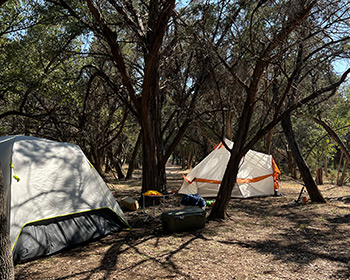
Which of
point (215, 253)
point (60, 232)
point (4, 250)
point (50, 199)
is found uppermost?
point (50, 199)

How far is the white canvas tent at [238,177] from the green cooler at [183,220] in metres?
4.60

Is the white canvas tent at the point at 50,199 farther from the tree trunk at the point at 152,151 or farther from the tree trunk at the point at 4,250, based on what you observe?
the tree trunk at the point at 152,151

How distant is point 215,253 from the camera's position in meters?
5.16

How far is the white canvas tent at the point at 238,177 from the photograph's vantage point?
11.2 m

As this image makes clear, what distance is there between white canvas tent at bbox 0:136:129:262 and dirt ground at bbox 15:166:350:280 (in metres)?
0.26

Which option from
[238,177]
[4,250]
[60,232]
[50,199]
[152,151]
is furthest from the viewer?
[238,177]

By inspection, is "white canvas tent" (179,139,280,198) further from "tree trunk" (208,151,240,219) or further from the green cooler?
the green cooler

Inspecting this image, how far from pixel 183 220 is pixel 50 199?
2631mm

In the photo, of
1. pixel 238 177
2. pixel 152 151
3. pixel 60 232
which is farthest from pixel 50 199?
pixel 238 177

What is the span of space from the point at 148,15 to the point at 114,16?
1.01m

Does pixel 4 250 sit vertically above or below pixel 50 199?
below

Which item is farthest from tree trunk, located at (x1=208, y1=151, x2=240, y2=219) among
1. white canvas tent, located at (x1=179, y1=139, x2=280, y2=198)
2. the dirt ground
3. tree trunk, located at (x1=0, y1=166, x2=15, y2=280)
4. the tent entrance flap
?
tree trunk, located at (x1=0, y1=166, x2=15, y2=280)

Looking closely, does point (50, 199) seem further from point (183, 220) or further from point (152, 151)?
point (152, 151)

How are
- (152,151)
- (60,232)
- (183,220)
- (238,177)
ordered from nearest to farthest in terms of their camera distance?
(60,232), (183,220), (152,151), (238,177)
